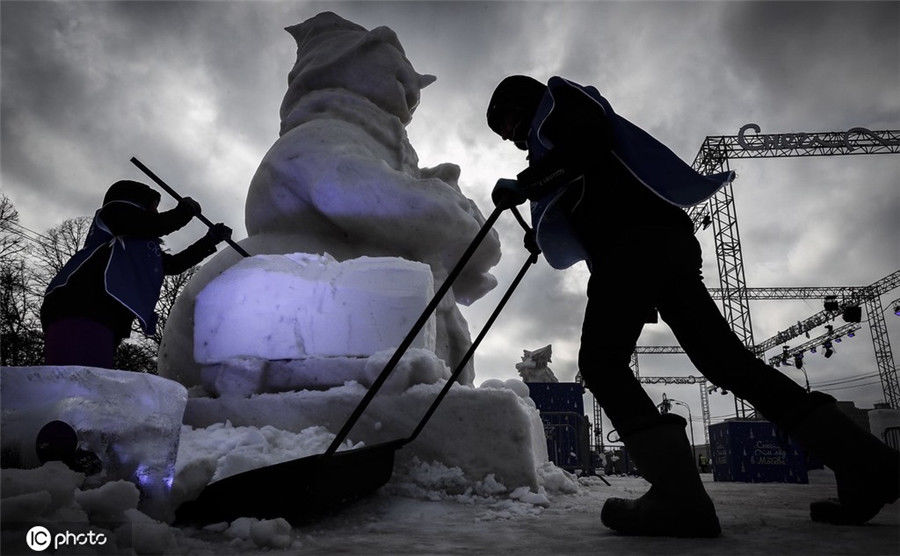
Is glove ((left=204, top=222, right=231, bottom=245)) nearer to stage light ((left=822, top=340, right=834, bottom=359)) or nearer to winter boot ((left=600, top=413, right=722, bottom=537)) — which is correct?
winter boot ((left=600, top=413, right=722, bottom=537))

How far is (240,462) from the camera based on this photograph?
2.01 m

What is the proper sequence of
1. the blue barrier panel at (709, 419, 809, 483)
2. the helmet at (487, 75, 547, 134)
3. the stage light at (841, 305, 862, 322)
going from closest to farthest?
the helmet at (487, 75, 547, 134) → the blue barrier panel at (709, 419, 809, 483) → the stage light at (841, 305, 862, 322)

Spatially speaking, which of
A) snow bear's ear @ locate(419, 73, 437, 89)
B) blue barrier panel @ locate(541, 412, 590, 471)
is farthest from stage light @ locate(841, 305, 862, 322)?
snow bear's ear @ locate(419, 73, 437, 89)

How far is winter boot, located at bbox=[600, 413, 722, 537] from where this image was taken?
1.62 m

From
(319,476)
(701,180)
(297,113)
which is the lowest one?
(319,476)

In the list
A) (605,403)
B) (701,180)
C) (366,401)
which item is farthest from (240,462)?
(701,180)

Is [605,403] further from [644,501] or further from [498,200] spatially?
[498,200]

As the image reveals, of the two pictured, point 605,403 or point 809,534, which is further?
point 605,403

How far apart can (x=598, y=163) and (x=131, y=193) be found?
2.16 m

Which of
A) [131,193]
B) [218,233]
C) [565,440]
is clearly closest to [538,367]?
[565,440]

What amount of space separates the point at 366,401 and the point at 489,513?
67cm

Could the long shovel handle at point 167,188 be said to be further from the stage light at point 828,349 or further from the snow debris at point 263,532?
the stage light at point 828,349

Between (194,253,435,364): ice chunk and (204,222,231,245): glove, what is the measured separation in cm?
24

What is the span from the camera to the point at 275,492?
5.47 ft
